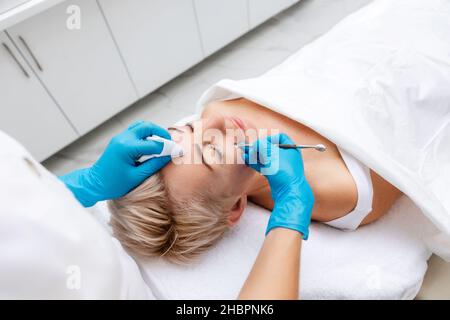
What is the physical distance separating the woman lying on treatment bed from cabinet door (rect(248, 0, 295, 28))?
153 centimetres

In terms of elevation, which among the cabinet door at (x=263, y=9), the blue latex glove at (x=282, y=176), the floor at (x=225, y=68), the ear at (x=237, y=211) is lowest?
the floor at (x=225, y=68)

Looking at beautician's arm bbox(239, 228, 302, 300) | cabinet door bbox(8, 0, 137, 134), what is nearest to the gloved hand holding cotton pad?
beautician's arm bbox(239, 228, 302, 300)

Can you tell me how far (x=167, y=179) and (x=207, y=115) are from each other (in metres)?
0.32

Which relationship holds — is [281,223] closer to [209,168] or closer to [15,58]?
[209,168]

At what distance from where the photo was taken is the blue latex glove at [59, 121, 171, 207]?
2.96 ft

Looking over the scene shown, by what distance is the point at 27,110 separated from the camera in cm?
154

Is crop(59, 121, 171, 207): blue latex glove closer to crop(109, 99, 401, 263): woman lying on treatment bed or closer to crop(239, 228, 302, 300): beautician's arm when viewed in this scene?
crop(109, 99, 401, 263): woman lying on treatment bed

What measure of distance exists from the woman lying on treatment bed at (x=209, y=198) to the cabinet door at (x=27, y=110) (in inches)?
36.8

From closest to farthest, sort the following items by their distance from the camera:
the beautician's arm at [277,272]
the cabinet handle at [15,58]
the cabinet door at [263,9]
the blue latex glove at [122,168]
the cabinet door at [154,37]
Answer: the beautician's arm at [277,272] < the blue latex glove at [122,168] < the cabinet handle at [15,58] < the cabinet door at [154,37] < the cabinet door at [263,9]

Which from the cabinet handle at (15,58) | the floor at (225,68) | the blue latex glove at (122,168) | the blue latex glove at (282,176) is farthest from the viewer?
the floor at (225,68)

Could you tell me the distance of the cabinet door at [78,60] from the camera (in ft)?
4.63

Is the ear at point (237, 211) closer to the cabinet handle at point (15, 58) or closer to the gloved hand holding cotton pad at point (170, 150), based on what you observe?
the gloved hand holding cotton pad at point (170, 150)

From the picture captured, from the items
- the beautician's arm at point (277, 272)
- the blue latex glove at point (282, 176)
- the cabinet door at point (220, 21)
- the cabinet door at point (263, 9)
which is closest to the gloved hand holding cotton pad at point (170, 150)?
the blue latex glove at point (282, 176)

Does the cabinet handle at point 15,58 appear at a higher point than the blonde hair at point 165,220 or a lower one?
higher
